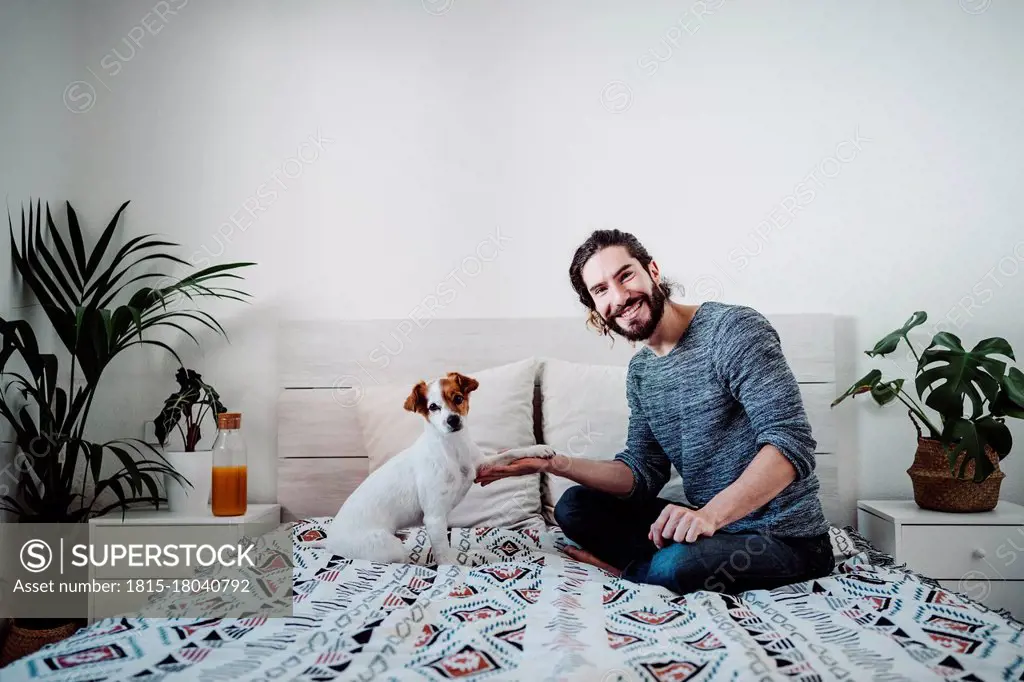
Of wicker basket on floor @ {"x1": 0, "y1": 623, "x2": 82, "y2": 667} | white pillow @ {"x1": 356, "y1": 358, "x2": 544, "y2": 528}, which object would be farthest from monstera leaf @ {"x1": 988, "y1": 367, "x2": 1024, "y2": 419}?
wicker basket on floor @ {"x1": 0, "y1": 623, "x2": 82, "y2": 667}

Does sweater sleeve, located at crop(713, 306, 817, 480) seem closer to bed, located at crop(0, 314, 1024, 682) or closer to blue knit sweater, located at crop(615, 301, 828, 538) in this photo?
blue knit sweater, located at crop(615, 301, 828, 538)

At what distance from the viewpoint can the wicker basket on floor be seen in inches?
85.0

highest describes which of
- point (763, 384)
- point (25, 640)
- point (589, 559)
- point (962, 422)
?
point (763, 384)

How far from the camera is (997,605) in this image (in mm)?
2143

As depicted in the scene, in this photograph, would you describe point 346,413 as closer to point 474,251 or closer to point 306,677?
point 474,251

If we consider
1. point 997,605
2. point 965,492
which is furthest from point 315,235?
point 997,605

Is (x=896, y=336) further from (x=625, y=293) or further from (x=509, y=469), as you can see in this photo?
(x=509, y=469)

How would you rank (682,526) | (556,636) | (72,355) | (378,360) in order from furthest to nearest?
(378,360)
(72,355)
(682,526)
(556,636)

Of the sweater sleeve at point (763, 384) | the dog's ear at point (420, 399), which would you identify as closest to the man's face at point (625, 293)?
the sweater sleeve at point (763, 384)

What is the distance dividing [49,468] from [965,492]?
2839 mm

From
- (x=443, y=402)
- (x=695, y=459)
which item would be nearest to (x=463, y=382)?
(x=443, y=402)

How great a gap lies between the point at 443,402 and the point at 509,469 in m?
0.24

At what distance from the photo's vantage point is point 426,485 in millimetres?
1812

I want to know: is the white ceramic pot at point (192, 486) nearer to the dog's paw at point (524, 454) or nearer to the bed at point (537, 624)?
the bed at point (537, 624)
